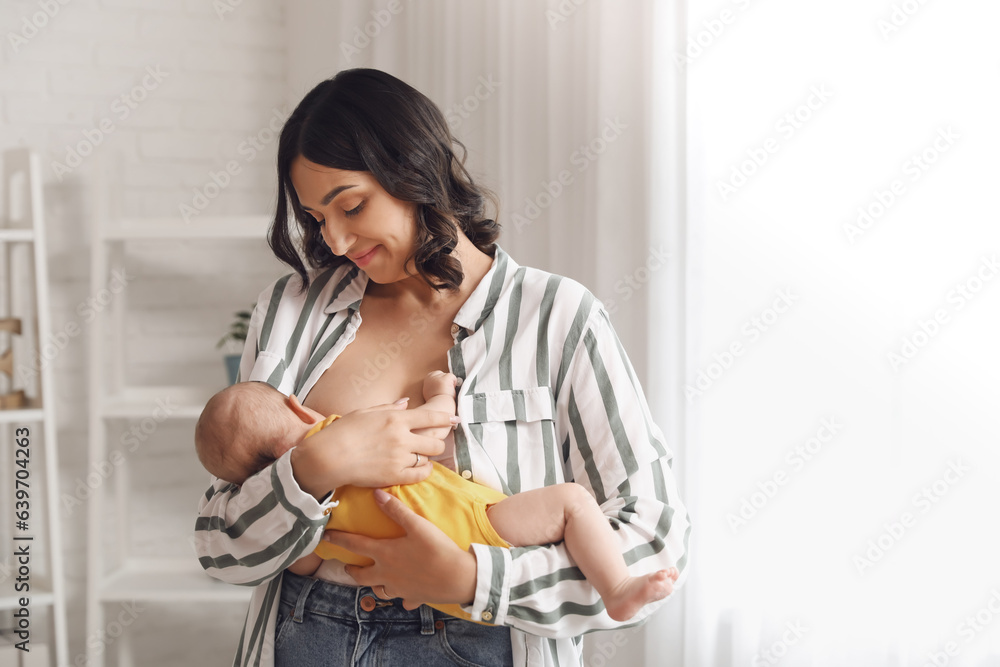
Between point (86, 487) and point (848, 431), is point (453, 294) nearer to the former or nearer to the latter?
point (848, 431)

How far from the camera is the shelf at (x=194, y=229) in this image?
2449 millimetres

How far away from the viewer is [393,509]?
1.16 m

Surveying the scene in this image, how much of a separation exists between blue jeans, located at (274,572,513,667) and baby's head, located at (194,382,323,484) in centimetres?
25

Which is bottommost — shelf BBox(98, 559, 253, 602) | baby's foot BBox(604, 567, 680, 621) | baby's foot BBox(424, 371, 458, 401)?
shelf BBox(98, 559, 253, 602)

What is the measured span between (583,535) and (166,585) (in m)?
1.91

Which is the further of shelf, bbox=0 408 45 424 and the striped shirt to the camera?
shelf, bbox=0 408 45 424

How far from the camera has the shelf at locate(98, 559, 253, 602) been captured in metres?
2.47

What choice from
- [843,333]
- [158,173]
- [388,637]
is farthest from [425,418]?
[158,173]

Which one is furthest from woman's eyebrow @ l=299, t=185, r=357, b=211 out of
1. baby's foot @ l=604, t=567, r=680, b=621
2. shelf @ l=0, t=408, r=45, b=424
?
shelf @ l=0, t=408, r=45, b=424

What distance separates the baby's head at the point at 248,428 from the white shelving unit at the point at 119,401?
47.3 inches

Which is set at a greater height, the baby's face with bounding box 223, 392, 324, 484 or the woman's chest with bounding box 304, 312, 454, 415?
the woman's chest with bounding box 304, 312, 454, 415

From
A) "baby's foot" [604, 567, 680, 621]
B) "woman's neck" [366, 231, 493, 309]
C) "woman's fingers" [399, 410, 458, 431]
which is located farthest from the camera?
"woman's neck" [366, 231, 493, 309]

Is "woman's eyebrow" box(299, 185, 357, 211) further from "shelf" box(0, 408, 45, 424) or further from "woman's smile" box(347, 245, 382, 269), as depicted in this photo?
"shelf" box(0, 408, 45, 424)

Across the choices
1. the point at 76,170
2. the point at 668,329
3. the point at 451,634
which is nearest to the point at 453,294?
the point at 451,634
